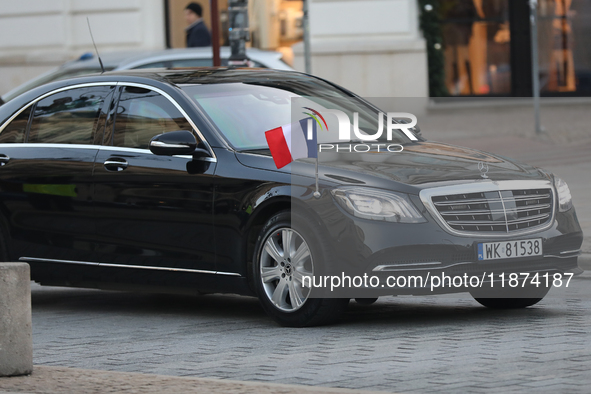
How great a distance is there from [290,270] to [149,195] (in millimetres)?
1238

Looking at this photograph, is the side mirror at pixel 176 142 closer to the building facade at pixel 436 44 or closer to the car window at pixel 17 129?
the car window at pixel 17 129

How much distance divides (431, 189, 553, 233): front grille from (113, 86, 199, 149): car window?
1.93 m

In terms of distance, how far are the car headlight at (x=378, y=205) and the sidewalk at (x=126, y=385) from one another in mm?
1672

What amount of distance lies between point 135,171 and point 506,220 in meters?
2.47

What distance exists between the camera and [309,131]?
295 inches

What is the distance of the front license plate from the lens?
6.86 m

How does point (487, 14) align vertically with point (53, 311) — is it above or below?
above

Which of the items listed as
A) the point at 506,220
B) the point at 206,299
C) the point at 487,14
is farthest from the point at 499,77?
the point at 506,220

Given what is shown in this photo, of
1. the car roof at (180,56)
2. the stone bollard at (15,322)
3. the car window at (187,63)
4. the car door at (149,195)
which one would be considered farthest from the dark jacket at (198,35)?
the stone bollard at (15,322)

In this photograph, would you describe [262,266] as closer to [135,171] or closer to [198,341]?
[198,341]

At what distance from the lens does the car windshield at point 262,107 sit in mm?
7746

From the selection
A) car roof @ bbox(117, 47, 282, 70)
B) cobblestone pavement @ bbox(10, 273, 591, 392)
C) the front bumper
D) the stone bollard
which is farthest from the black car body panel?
car roof @ bbox(117, 47, 282, 70)

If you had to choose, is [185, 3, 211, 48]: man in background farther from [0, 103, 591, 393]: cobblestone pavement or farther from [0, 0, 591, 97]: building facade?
[0, 103, 591, 393]: cobblestone pavement

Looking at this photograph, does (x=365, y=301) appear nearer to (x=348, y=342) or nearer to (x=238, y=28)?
(x=348, y=342)
